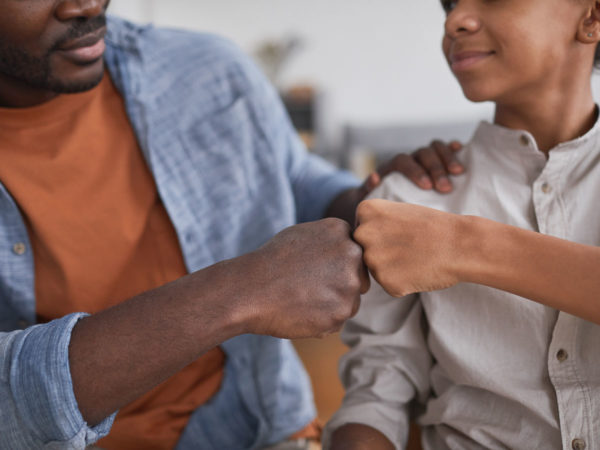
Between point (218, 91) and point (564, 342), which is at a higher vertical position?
point (218, 91)

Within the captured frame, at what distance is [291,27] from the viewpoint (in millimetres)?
7332

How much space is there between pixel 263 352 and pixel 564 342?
1.97 ft

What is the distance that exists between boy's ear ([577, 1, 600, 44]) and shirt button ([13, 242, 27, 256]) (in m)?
1.00

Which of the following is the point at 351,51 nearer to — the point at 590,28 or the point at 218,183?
the point at 218,183

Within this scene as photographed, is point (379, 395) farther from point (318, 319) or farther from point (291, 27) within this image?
point (291, 27)

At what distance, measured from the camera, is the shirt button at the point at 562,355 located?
82cm

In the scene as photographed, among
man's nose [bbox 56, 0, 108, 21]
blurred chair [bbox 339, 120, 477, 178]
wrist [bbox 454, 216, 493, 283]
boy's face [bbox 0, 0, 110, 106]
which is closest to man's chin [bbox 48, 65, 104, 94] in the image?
boy's face [bbox 0, 0, 110, 106]

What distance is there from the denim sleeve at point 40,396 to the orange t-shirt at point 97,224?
14.6 inches

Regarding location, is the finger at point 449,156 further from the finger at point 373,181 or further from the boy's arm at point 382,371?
the boy's arm at point 382,371

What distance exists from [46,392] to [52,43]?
1.96ft

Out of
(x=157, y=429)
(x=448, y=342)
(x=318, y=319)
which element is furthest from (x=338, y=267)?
(x=157, y=429)

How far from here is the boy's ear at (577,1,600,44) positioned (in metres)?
0.89

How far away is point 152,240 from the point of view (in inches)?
46.4

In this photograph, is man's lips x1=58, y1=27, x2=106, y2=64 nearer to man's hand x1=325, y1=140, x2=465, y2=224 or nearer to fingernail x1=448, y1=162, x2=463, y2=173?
man's hand x1=325, y1=140, x2=465, y2=224
